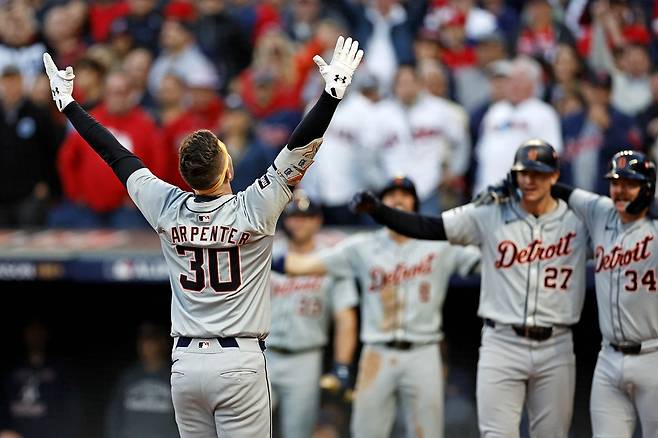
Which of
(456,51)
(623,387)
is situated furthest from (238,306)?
(456,51)

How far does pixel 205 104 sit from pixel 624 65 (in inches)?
121

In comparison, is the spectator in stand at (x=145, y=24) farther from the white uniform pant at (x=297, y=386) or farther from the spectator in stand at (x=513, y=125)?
the white uniform pant at (x=297, y=386)

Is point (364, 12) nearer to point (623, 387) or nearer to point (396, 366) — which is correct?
point (396, 366)

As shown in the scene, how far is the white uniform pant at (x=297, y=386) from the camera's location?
7.05 meters

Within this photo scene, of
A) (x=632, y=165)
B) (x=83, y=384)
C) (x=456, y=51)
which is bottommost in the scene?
(x=83, y=384)

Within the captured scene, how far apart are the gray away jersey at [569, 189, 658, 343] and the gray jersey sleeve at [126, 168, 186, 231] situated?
80.5 inches

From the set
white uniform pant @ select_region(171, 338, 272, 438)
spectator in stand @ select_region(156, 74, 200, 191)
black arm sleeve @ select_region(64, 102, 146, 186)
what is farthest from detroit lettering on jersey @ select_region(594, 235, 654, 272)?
spectator in stand @ select_region(156, 74, 200, 191)

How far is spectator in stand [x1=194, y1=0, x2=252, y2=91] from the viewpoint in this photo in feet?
31.2

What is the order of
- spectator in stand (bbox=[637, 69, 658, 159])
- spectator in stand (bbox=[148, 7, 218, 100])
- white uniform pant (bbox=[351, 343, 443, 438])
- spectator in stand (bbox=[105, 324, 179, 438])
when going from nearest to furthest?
white uniform pant (bbox=[351, 343, 443, 438]) < spectator in stand (bbox=[637, 69, 658, 159]) < spectator in stand (bbox=[105, 324, 179, 438]) < spectator in stand (bbox=[148, 7, 218, 100])

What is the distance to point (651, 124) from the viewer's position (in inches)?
293

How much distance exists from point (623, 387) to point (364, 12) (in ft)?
15.5

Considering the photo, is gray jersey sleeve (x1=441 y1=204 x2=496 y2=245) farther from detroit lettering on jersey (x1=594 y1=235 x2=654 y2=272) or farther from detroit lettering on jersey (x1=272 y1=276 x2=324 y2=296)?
detroit lettering on jersey (x1=272 y1=276 x2=324 y2=296)

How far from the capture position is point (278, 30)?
30.1 feet

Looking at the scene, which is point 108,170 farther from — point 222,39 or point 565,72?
point 565,72
